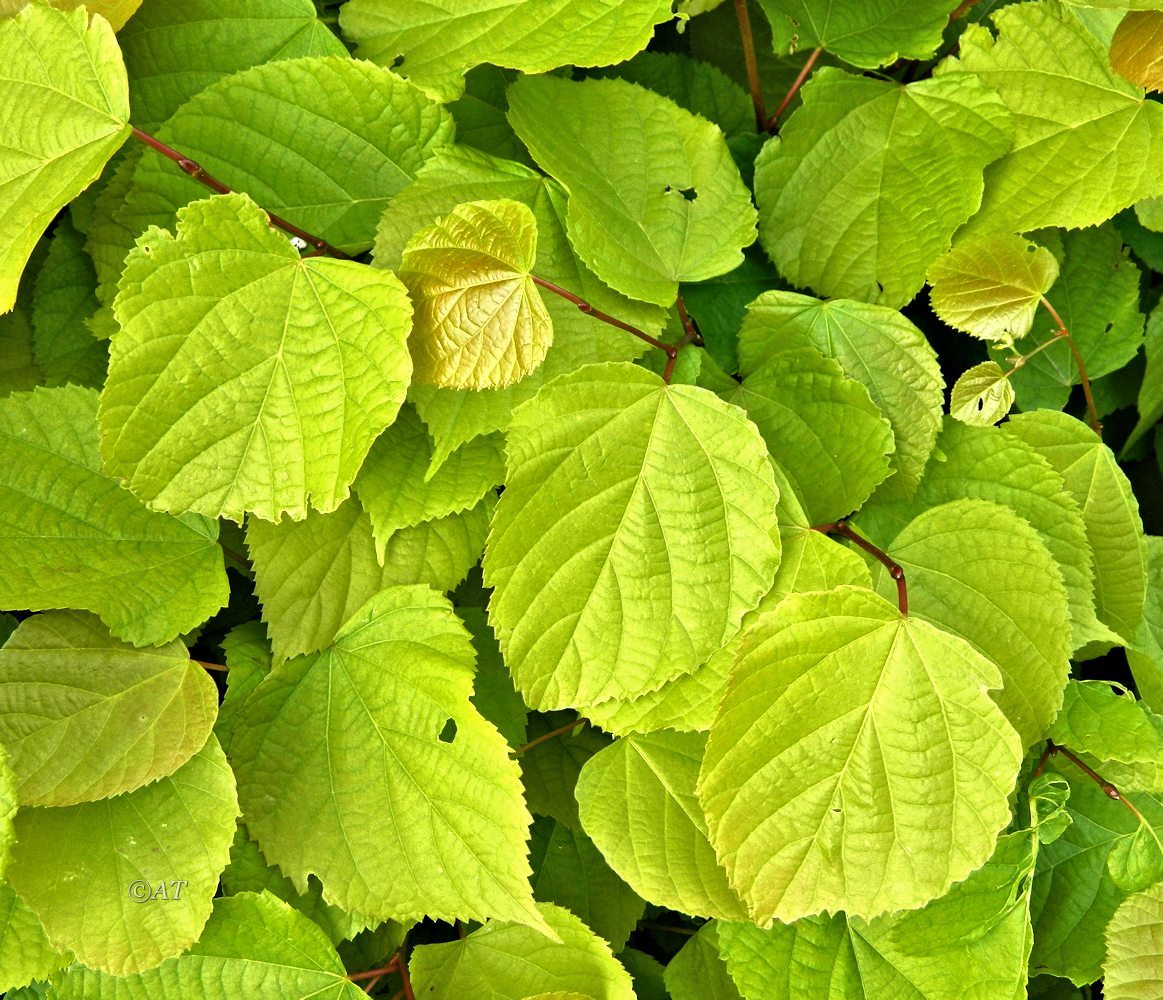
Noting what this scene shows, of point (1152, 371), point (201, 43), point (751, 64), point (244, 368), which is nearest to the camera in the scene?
point (244, 368)

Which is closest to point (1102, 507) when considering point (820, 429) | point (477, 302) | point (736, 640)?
point (820, 429)

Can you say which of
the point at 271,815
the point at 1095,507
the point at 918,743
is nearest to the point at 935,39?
the point at 1095,507

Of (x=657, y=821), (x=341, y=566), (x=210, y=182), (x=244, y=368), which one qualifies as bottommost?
(x=657, y=821)

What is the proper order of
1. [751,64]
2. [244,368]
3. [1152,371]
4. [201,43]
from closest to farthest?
[244,368] → [201,43] → [751,64] → [1152,371]

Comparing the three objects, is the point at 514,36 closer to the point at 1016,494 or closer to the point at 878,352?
the point at 878,352

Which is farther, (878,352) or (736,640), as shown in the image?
(878,352)

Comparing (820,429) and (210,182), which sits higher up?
(210,182)

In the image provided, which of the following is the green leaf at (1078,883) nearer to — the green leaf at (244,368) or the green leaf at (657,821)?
the green leaf at (657,821)

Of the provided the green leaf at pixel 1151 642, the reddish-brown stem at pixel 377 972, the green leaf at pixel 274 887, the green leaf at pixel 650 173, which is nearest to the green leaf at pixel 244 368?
the green leaf at pixel 650 173
